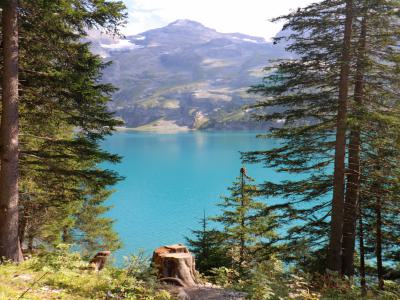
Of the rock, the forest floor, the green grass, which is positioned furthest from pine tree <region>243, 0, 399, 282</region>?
the green grass

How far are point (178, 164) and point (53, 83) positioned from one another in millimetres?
110463

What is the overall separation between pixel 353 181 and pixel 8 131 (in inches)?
469

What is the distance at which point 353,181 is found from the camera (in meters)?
13.9

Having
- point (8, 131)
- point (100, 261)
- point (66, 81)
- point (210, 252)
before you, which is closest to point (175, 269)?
point (100, 261)

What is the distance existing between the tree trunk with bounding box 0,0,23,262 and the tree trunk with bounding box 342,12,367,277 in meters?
10.6

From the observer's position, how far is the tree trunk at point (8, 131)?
949cm

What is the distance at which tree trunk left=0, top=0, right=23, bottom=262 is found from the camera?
31.1 feet

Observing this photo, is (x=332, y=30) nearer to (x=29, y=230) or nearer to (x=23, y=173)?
(x=23, y=173)

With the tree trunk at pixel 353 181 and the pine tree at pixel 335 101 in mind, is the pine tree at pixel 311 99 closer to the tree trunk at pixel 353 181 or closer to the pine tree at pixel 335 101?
the pine tree at pixel 335 101

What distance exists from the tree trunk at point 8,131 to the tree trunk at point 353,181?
34.9 ft

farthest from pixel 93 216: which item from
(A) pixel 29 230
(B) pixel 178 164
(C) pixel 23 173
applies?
(B) pixel 178 164

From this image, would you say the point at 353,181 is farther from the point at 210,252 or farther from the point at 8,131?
the point at 8,131

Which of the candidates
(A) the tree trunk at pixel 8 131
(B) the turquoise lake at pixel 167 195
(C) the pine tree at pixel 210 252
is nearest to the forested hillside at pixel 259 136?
(A) the tree trunk at pixel 8 131

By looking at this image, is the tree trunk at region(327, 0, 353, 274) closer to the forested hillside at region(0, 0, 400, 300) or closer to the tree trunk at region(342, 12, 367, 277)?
the forested hillside at region(0, 0, 400, 300)
